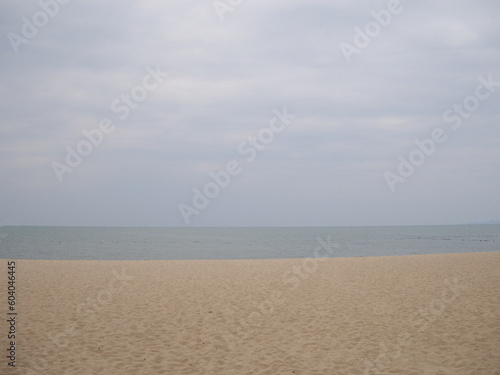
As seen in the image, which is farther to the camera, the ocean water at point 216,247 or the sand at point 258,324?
the ocean water at point 216,247

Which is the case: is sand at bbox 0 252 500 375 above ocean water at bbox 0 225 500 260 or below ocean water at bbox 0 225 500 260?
below

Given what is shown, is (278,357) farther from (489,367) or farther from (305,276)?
(305,276)

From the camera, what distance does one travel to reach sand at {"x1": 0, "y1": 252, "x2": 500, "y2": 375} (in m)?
7.57

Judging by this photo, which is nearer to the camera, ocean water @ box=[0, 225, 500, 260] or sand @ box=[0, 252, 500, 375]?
sand @ box=[0, 252, 500, 375]

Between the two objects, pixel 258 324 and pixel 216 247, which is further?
pixel 216 247

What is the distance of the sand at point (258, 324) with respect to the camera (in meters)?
7.57

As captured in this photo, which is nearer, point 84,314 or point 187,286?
point 84,314

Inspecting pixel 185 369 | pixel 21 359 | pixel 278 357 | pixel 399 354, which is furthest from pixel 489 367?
pixel 21 359

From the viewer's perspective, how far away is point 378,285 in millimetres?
14984

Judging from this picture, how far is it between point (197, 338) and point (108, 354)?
80.9 inches

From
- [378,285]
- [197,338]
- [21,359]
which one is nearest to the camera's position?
[21,359]

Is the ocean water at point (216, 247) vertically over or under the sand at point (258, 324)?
over

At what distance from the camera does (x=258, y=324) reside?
10.2 meters

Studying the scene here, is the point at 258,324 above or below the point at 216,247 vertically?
below
